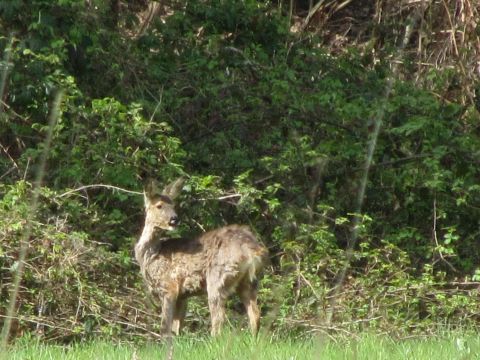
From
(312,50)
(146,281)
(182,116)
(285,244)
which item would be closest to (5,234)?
(146,281)

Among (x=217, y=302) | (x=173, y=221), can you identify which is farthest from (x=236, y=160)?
(x=217, y=302)

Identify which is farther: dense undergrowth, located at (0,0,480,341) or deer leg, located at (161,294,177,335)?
dense undergrowth, located at (0,0,480,341)

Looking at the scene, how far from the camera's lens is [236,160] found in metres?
13.8

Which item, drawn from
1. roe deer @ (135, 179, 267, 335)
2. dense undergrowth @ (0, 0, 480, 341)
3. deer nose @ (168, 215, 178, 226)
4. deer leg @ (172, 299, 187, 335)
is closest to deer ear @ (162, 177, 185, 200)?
roe deer @ (135, 179, 267, 335)

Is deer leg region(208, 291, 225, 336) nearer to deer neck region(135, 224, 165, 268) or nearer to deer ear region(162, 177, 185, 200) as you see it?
deer neck region(135, 224, 165, 268)

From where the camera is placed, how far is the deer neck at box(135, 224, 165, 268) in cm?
1080

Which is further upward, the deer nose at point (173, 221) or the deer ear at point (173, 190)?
the deer ear at point (173, 190)

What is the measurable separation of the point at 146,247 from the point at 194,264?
2.44 feet

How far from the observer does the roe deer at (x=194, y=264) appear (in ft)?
32.4

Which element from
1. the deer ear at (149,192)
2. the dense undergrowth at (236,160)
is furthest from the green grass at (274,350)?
the deer ear at (149,192)

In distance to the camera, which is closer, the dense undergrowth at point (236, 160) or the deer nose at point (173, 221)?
the deer nose at point (173, 221)

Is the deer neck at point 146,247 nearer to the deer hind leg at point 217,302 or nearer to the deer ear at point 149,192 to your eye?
the deer ear at point 149,192

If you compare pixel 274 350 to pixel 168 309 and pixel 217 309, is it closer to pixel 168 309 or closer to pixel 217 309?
pixel 217 309

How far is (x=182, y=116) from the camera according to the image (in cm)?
1455
